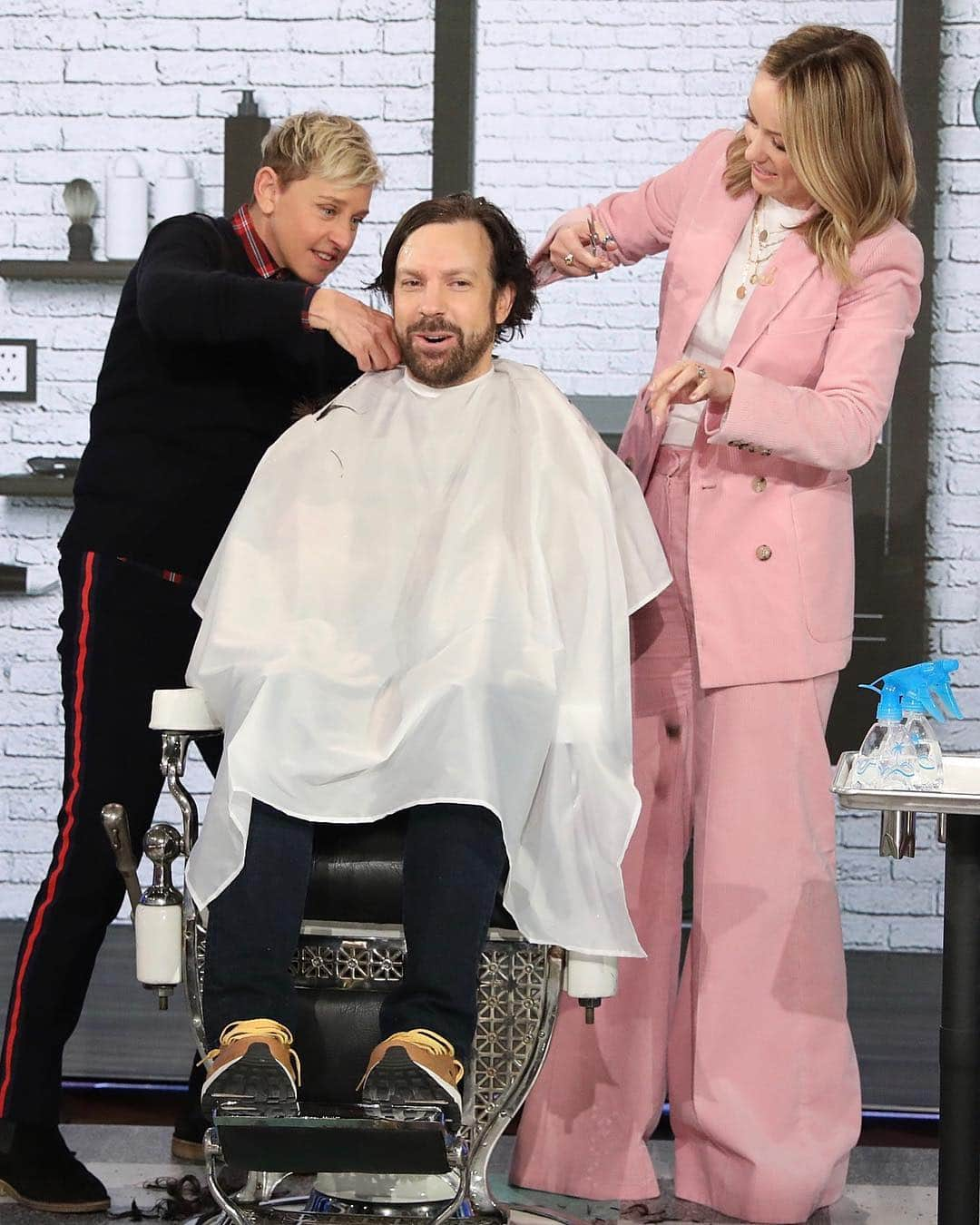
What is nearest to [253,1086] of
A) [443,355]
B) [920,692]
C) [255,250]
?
[920,692]

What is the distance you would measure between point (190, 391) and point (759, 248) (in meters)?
0.94

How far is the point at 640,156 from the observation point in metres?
3.62

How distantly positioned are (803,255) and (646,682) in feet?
2.30

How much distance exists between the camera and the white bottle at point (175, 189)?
146 inches

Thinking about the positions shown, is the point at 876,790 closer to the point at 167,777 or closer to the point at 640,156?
the point at 167,777

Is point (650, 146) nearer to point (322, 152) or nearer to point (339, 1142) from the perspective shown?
point (322, 152)

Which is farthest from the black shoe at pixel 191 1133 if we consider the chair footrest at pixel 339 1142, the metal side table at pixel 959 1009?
the metal side table at pixel 959 1009

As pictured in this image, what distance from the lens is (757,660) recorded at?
2.38 metres

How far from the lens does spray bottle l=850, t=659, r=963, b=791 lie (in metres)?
1.84

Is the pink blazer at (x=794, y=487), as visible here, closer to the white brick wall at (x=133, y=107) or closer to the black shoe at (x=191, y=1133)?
the black shoe at (x=191, y=1133)

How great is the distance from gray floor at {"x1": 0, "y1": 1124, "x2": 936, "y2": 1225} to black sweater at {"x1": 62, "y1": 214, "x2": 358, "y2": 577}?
94 centimetres

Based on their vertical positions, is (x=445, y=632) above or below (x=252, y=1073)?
above

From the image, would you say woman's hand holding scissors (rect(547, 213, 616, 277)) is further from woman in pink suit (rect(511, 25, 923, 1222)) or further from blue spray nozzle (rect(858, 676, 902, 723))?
blue spray nozzle (rect(858, 676, 902, 723))

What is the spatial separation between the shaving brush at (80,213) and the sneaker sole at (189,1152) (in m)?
2.13
